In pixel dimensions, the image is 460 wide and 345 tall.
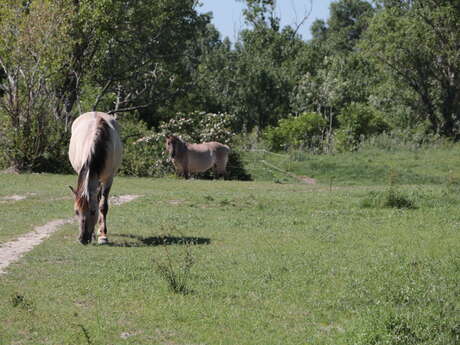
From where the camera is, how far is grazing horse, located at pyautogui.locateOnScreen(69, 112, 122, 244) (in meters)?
10.6

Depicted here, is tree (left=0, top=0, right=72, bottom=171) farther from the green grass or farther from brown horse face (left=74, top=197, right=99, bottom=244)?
brown horse face (left=74, top=197, right=99, bottom=244)

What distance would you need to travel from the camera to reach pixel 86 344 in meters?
6.05


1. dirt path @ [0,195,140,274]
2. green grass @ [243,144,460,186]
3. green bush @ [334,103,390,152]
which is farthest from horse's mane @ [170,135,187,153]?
dirt path @ [0,195,140,274]

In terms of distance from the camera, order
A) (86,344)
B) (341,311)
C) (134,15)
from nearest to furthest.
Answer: (86,344)
(341,311)
(134,15)

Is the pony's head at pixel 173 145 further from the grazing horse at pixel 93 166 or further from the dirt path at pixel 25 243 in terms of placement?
the grazing horse at pixel 93 166

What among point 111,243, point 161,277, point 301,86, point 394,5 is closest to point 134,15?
point 301,86

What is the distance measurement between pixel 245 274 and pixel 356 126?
26.9 m

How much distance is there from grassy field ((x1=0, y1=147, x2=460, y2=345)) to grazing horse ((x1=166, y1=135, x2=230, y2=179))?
7288mm

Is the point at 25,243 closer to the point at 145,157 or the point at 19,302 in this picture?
the point at 19,302

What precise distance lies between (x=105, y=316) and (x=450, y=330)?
3302 millimetres

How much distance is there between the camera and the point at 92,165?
10727 mm

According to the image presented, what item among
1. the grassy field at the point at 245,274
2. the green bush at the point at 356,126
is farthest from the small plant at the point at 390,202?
the green bush at the point at 356,126

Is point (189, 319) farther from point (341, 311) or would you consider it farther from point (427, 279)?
point (427, 279)

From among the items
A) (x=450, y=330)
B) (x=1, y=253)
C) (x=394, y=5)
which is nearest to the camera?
(x=450, y=330)
